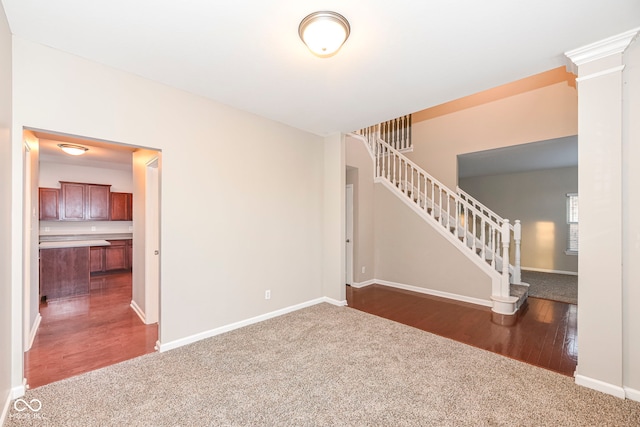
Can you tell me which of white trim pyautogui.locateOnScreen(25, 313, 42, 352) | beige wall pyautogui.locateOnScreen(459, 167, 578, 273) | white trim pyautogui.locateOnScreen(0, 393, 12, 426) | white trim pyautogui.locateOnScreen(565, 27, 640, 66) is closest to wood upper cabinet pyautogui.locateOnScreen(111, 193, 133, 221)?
white trim pyautogui.locateOnScreen(25, 313, 42, 352)

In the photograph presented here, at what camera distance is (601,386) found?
213cm

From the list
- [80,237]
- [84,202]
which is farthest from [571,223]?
[80,237]

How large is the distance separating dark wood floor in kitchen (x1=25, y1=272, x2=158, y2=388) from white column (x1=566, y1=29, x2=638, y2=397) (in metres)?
3.92

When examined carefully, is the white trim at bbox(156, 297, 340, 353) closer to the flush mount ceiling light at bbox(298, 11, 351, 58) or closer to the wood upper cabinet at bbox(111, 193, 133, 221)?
the flush mount ceiling light at bbox(298, 11, 351, 58)

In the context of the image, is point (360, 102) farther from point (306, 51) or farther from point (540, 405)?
point (540, 405)

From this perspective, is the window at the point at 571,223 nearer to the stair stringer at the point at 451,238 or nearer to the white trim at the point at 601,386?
the stair stringer at the point at 451,238

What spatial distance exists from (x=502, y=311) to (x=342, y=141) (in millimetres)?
3390

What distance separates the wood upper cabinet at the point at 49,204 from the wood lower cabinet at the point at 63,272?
2135 mm

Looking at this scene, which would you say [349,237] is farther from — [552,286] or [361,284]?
[552,286]

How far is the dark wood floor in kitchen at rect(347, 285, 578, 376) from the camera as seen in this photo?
279 cm

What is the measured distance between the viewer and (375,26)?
6.46ft

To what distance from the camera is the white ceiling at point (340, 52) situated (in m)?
1.80

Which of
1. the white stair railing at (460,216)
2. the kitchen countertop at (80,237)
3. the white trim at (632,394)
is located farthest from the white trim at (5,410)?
the kitchen countertop at (80,237)

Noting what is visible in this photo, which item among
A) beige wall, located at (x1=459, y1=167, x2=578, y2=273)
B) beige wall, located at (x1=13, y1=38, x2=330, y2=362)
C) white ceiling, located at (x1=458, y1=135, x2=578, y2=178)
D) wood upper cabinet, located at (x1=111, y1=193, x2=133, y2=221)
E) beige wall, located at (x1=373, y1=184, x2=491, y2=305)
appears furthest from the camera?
wood upper cabinet, located at (x1=111, y1=193, x2=133, y2=221)
